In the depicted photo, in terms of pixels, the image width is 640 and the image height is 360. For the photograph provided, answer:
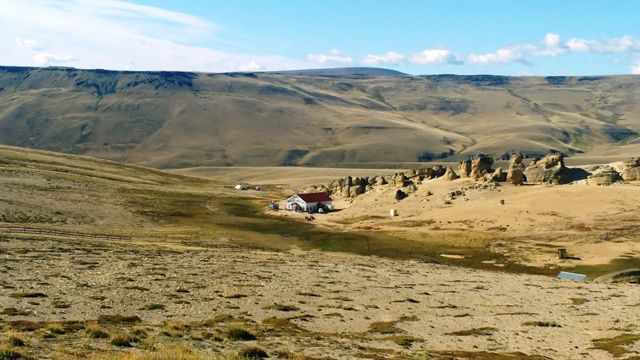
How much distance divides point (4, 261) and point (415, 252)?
5193cm

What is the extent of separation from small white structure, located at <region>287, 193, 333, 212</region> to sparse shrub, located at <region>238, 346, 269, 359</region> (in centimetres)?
10730

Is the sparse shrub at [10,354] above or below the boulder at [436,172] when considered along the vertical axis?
below

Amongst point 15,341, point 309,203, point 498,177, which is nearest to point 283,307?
point 15,341

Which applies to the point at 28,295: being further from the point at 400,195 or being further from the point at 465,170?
the point at 465,170

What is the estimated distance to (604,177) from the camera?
114688 millimetres

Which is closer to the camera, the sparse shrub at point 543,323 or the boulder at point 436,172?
the sparse shrub at point 543,323

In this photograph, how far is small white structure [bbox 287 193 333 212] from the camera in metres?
134

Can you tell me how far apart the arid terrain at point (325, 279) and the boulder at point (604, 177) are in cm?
338

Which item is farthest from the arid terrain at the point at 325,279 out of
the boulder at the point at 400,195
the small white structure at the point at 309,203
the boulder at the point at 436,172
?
the boulder at the point at 436,172

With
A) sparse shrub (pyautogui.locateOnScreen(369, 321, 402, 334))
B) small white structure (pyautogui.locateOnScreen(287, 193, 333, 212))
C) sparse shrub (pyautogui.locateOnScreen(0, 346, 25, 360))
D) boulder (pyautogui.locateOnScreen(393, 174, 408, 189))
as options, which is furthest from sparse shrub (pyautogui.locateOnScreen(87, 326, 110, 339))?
boulder (pyautogui.locateOnScreen(393, 174, 408, 189))

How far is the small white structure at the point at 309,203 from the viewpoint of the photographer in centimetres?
13438

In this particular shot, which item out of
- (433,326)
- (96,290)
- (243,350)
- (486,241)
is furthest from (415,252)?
(243,350)

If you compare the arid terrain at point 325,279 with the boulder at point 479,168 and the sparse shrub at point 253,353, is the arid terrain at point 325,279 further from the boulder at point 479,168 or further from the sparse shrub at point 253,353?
the boulder at point 479,168

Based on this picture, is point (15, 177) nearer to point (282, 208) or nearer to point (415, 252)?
point (282, 208)
